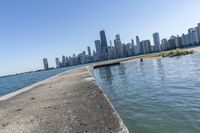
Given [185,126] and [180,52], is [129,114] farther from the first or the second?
A: [180,52]

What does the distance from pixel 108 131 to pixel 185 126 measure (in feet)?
11.0

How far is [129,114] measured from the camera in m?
11.1

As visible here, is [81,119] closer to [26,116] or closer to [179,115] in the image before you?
[26,116]

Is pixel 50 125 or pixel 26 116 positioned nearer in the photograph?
pixel 50 125

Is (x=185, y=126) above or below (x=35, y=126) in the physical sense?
below

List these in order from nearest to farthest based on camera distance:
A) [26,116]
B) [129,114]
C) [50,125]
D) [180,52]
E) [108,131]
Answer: [108,131]
[50,125]
[26,116]
[129,114]
[180,52]

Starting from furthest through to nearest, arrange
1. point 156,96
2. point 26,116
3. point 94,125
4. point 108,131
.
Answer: point 156,96, point 26,116, point 94,125, point 108,131

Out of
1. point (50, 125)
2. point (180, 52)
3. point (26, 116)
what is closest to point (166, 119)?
point (50, 125)

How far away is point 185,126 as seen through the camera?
8312 millimetres

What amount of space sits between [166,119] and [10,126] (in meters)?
6.39

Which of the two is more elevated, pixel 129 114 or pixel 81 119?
pixel 81 119

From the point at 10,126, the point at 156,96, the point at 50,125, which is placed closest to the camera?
the point at 50,125

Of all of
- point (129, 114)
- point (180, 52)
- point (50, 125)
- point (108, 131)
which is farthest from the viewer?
point (180, 52)

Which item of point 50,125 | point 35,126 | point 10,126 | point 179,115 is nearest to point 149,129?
point 179,115
